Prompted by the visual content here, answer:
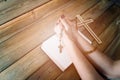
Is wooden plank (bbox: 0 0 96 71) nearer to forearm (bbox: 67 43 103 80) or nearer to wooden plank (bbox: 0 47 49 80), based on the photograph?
wooden plank (bbox: 0 47 49 80)

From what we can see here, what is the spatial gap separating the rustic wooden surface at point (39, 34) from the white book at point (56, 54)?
0.11ft

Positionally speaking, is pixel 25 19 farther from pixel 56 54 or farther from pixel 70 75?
pixel 70 75

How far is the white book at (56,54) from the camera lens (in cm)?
124

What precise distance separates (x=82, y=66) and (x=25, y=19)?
2.36 feet

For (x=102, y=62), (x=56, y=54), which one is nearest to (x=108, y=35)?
(x=102, y=62)

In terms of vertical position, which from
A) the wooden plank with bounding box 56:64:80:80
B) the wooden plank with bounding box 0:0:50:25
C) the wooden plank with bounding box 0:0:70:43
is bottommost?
the wooden plank with bounding box 56:64:80:80

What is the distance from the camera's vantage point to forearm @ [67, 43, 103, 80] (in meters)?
1.11

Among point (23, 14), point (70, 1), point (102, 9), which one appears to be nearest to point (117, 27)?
point (102, 9)

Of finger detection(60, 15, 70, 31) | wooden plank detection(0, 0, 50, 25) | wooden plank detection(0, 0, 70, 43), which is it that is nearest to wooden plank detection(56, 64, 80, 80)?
finger detection(60, 15, 70, 31)

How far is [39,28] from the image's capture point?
151 cm

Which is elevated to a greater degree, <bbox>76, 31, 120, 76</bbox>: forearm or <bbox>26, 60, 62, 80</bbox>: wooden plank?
<bbox>26, 60, 62, 80</bbox>: wooden plank

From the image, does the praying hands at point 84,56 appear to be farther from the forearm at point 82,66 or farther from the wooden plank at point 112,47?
the wooden plank at point 112,47

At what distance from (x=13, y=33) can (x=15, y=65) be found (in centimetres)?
32

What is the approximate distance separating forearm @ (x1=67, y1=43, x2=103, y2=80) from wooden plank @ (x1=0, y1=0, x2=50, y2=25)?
2.27ft
